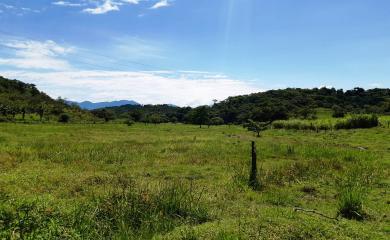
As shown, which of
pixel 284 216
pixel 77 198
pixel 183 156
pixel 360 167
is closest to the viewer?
pixel 284 216

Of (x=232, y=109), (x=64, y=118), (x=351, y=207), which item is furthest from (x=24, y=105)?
(x=351, y=207)

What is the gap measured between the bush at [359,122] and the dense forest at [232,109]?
36.2m

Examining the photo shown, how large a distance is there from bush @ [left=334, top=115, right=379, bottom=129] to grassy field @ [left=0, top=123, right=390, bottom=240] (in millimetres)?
35162

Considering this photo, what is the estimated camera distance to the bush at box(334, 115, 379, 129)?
5784 centimetres

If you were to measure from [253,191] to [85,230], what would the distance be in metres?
8.09

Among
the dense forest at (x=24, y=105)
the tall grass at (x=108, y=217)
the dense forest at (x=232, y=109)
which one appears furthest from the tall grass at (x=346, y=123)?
the dense forest at (x=24, y=105)

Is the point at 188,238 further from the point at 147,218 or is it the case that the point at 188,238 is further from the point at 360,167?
the point at 360,167

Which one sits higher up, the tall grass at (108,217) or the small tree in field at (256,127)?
the small tree in field at (256,127)

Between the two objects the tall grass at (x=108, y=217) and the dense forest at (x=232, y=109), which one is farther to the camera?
the dense forest at (x=232, y=109)

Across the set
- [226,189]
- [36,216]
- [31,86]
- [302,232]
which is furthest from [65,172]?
[31,86]

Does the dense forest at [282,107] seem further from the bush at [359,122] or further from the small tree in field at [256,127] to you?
the bush at [359,122]

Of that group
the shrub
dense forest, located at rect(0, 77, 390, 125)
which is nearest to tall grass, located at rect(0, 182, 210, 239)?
the shrub

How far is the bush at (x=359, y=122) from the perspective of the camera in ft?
190

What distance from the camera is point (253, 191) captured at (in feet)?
50.2
